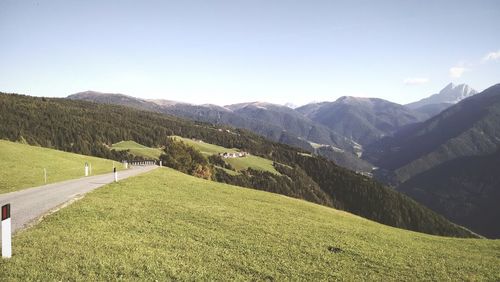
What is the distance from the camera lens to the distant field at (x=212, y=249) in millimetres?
13320

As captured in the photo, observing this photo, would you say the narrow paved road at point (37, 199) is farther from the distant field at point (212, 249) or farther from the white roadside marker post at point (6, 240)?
the white roadside marker post at point (6, 240)

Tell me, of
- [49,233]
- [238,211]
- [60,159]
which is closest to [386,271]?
[238,211]

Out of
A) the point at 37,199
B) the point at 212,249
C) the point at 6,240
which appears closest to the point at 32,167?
the point at 37,199

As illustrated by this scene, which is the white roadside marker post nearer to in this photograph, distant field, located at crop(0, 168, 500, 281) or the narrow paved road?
distant field, located at crop(0, 168, 500, 281)

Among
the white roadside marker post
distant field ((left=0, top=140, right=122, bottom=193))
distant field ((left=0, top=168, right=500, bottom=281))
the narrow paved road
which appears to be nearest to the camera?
distant field ((left=0, top=168, right=500, bottom=281))

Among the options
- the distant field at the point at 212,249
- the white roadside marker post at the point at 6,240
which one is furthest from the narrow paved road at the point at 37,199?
the white roadside marker post at the point at 6,240

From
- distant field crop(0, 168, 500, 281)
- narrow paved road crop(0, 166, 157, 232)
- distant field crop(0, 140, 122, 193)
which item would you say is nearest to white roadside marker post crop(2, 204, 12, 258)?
distant field crop(0, 168, 500, 281)

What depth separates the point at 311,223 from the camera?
83.4ft

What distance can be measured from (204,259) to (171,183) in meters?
24.2

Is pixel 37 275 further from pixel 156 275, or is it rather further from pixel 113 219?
pixel 113 219

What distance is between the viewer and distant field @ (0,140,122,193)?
36.8 m

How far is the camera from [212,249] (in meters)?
16.4

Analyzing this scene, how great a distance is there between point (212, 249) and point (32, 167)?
1468 inches

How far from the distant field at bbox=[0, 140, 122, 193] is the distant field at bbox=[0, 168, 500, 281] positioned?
48.6 ft
